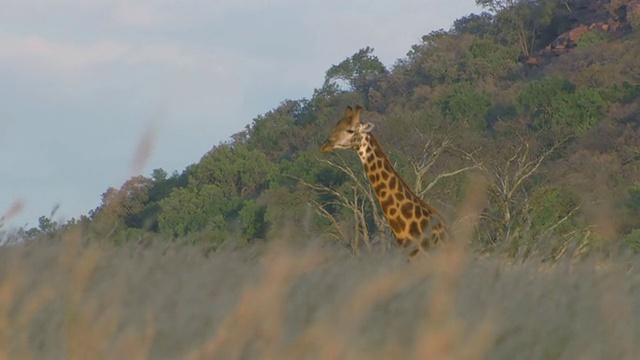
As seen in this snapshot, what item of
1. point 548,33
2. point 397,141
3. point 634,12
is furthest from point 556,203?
point 548,33

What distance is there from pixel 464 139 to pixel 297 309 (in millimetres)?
54359

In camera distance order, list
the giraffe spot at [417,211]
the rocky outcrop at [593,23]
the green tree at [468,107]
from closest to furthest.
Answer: the giraffe spot at [417,211]
the green tree at [468,107]
the rocky outcrop at [593,23]

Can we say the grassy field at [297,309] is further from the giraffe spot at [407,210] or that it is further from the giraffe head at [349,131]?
the giraffe head at [349,131]

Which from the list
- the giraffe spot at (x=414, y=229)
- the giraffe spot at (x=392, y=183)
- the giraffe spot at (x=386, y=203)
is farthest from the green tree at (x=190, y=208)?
the giraffe spot at (x=414, y=229)

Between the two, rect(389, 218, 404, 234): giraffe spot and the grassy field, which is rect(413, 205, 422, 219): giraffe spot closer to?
rect(389, 218, 404, 234): giraffe spot

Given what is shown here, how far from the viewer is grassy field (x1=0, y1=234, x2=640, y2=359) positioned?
426 centimetres

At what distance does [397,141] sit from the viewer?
59500 mm

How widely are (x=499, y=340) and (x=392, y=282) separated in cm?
50

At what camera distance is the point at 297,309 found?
514cm

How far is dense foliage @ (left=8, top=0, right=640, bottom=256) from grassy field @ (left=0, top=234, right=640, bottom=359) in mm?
19540

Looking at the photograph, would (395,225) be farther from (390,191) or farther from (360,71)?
(360,71)

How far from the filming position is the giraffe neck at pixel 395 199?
13.6 m

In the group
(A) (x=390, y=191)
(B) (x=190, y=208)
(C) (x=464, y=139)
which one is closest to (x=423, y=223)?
(A) (x=390, y=191)

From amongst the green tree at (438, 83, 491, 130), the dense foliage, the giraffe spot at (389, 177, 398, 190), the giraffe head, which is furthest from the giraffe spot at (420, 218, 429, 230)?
the green tree at (438, 83, 491, 130)
